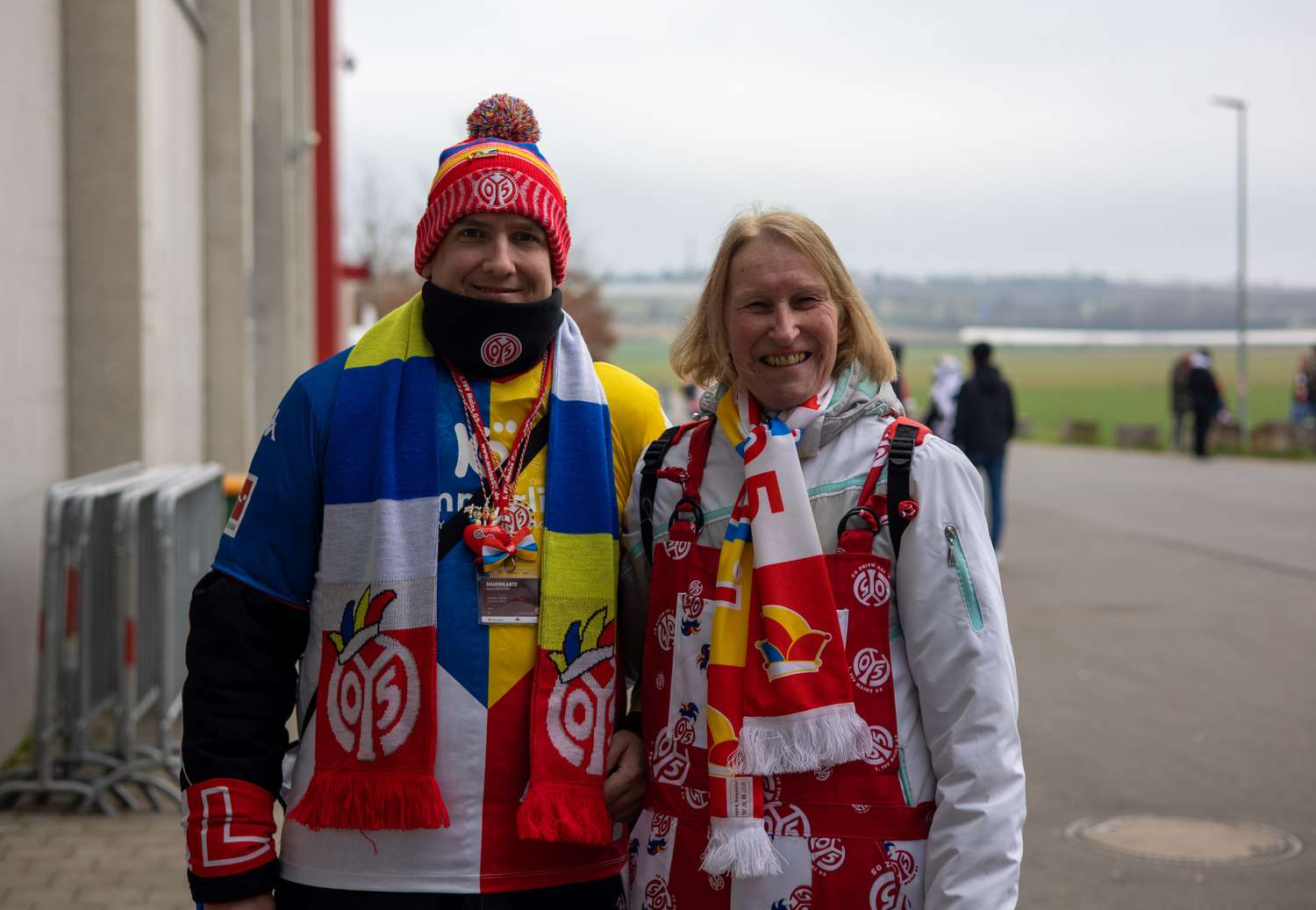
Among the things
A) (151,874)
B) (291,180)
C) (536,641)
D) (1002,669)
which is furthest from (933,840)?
(291,180)

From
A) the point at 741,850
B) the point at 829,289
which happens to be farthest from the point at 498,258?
the point at 741,850

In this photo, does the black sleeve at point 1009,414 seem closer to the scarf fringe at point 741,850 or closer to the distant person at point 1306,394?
the scarf fringe at point 741,850

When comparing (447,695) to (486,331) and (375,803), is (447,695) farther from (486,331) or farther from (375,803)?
(486,331)

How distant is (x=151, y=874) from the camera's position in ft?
18.0

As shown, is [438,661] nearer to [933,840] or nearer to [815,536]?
[815,536]

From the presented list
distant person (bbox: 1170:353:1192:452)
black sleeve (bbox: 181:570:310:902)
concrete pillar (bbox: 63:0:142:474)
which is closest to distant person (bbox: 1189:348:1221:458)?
distant person (bbox: 1170:353:1192:452)

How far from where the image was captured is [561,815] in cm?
268

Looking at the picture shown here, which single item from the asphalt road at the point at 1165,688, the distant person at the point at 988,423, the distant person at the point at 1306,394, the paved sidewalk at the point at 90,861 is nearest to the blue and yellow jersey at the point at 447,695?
the paved sidewalk at the point at 90,861

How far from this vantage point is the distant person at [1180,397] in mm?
31500

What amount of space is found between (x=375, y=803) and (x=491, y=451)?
677 mm

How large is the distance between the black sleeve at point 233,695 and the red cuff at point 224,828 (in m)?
0.02

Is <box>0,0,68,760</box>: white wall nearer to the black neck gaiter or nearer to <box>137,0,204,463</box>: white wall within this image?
<box>137,0,204,463</box>: white wall

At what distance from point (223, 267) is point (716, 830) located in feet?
35.9

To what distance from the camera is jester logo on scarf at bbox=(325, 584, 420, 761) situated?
271cm
